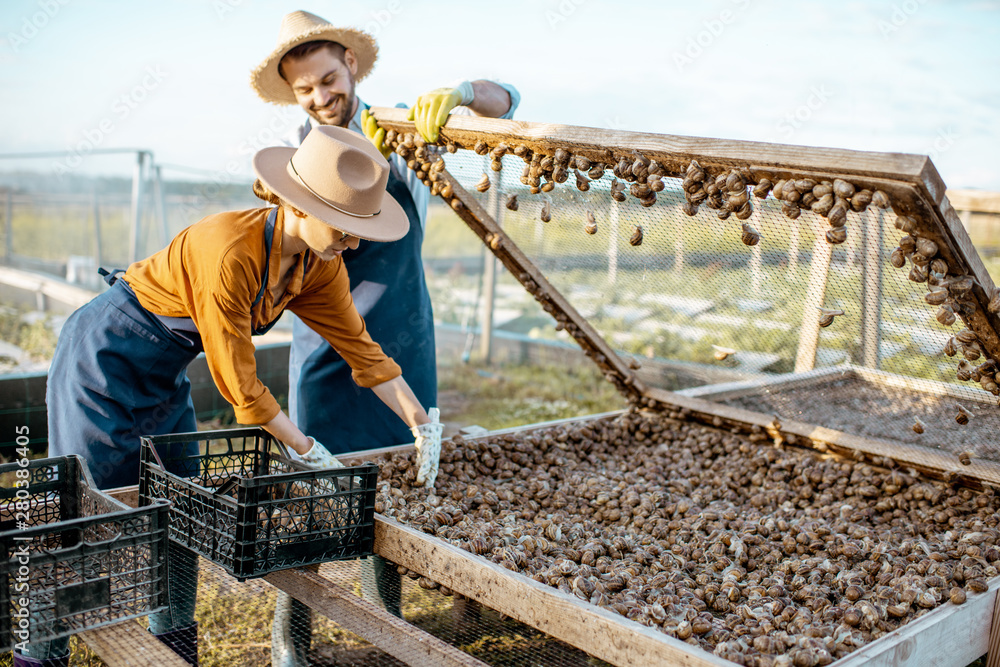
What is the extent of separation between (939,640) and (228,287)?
2.12 meters

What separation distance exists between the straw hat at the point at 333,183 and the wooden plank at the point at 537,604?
0.92 meters

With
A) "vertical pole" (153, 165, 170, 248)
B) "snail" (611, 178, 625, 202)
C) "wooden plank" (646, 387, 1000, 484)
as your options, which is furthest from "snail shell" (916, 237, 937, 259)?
"vertical pole" (153, 165, 170, 248)

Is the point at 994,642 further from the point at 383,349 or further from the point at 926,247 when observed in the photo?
the point at 383,349

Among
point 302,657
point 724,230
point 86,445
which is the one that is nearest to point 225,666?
point 302,657

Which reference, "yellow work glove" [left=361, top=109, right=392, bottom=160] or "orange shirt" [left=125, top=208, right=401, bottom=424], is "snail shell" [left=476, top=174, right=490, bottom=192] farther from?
"orange shirt" [left=125, top=208, right=401, bottom=424]

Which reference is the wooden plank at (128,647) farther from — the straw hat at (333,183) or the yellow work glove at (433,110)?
the yellow work glove at (433,110)

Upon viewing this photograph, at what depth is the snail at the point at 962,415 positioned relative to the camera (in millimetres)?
2543

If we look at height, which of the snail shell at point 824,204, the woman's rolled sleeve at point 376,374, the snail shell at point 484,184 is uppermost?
the snail shell at point 484,184

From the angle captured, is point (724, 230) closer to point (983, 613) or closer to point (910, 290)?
point (910, 290)

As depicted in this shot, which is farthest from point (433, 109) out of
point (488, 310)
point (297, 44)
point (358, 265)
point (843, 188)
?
point (488, 310)

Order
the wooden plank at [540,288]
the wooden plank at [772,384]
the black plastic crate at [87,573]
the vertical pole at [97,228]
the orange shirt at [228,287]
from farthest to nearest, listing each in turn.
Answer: the vertical pole at [97,228] → the wooden plank at [772,384] → the wooden plank at [540,288] → the orange shirt at [228,287] → the black plastic crate at [87,573]

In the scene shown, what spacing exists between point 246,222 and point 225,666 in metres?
1.82

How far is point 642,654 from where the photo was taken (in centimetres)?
170

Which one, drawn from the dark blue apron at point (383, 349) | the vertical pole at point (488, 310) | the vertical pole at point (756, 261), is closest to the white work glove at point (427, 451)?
the dark blue apron at point (383, 349)
